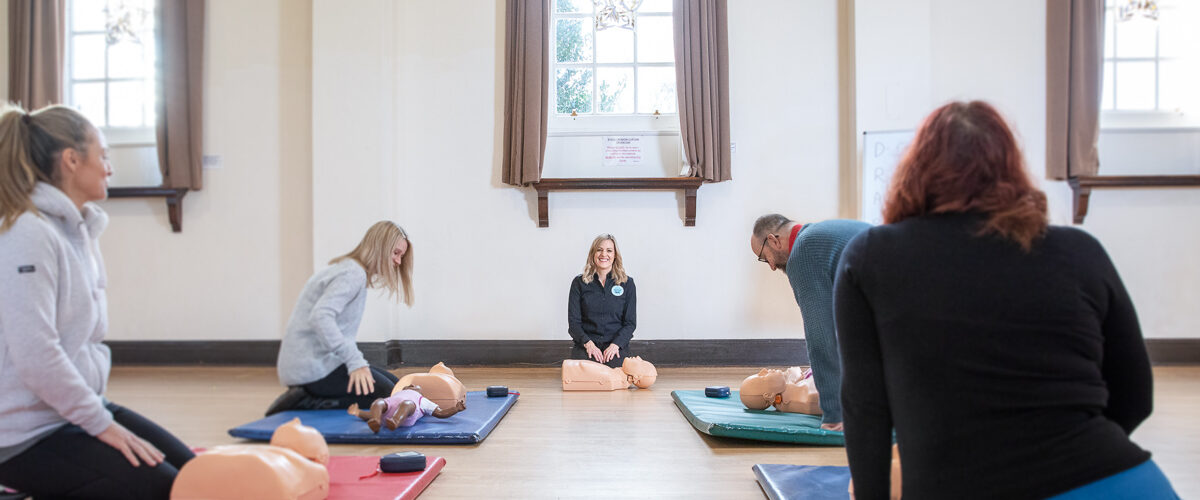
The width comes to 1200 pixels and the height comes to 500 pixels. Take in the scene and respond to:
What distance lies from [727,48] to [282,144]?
3384 mm

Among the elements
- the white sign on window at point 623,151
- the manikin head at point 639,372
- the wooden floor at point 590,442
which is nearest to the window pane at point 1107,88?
the wooden floor at point 590,442

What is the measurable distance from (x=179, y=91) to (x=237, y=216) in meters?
1.00

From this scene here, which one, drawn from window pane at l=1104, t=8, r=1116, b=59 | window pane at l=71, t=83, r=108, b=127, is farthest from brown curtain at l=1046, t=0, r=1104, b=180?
window pane at l=71, t=83, r=108, b=127

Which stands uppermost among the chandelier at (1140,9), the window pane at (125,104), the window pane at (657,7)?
the window pane at (657,7)

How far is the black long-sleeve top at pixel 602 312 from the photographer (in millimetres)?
4801

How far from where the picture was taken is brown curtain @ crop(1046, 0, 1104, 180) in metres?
5.05

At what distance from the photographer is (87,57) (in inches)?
220

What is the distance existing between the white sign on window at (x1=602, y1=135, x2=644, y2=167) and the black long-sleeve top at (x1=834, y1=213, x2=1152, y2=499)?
4153 millimetres

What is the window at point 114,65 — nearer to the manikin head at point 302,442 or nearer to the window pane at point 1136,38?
the manikin head at point 302,442

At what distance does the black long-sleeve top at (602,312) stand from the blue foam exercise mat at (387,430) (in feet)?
4.58

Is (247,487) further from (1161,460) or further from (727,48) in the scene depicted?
(727,48)

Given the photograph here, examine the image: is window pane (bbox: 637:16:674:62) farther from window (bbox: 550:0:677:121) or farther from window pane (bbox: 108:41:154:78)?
window pane (bbox: 108:41:154:78)

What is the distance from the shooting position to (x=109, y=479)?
66.5 inches

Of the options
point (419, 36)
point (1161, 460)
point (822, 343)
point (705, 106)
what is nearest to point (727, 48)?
point (705, 106)
